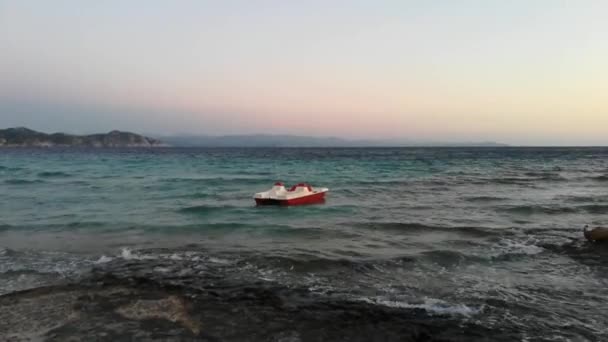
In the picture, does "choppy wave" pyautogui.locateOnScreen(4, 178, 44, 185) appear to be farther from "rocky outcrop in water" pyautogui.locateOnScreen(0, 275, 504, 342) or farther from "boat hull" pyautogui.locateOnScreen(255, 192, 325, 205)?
"rocky outcrop in water" pyautogui.locateOnScreen(0, 275, 504, 342)

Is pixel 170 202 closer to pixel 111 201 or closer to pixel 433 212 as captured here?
pixel 111 201

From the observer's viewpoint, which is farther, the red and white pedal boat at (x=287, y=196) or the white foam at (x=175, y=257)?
the red and white pedal boat at (x=287, y=196)

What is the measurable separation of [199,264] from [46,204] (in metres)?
13.7

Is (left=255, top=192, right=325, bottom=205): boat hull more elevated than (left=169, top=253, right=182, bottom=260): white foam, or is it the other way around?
(left=255, top=192, right=325, bottom=205): boat hull

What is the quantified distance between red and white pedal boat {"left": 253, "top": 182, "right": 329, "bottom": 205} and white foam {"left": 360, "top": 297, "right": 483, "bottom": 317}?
1170 cm

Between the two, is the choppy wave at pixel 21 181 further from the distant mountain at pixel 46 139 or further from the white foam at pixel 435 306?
the distant mountain at pixel 46 139

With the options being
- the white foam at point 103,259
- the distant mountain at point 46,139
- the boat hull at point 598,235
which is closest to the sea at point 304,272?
the white foam at point 103,259

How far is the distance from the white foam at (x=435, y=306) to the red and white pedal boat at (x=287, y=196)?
1170 centimetres

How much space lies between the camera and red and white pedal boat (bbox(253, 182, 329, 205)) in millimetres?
18641

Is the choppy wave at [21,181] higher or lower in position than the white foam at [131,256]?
lower

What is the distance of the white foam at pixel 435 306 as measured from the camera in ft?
21.5

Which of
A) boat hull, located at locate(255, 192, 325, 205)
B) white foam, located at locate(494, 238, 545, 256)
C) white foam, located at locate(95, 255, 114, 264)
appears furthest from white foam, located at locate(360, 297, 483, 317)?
boat hull, located at locate(255, 192, 325, 205)

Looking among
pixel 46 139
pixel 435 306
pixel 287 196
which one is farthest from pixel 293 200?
pixel 46 139

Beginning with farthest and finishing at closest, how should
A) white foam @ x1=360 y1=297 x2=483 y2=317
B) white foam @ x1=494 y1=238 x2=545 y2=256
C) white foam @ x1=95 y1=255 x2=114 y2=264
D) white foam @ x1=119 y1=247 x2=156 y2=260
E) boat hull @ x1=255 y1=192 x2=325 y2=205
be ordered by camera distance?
boat hull @ x1=255 y1=192 x2=325 y2=205 < white foam @ x1=494 y1=238 x2=545 y2=256 < white foam @ x1=119 y1=247 x2=156 y2=260 < white foam @ x1=95 y1=255 x2=114 y2=264 < white foam @ x1=360 y1=297 x2=483 y2=317
